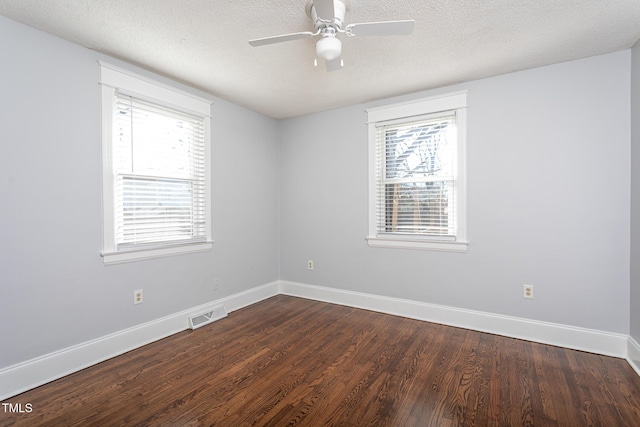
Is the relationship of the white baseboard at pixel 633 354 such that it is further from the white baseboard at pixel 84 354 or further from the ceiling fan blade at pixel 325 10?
the white baseboard at pixel 84 354

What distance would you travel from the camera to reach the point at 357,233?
12.2 ft

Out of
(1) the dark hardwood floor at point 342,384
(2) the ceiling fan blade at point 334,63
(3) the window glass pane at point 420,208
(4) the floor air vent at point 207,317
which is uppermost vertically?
(2) the ceiling fan blade at point 334,63

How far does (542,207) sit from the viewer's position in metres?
2.71

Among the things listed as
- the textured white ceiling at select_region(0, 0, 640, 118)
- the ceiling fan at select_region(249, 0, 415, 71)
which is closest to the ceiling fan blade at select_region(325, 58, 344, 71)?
the ceiling fan at select_region(249, 0, 415, 71)

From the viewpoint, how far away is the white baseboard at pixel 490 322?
2.49 meters

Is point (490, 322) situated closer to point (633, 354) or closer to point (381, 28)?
point (633, 354)

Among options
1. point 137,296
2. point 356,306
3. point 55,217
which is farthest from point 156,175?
point 356,306

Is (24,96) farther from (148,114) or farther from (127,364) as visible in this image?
(127,364)

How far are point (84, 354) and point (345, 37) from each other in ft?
10.4

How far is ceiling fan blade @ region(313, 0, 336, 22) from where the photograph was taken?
1.59 m

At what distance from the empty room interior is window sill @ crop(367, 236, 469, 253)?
0.02 m

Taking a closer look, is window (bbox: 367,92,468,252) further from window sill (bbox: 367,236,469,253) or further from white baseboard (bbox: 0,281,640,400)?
white baseboard (bbox: 0,281,640,400)

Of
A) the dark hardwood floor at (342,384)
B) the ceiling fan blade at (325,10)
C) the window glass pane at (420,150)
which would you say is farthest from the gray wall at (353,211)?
the ceiling fan blade at (325,10)

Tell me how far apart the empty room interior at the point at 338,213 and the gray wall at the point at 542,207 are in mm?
18
